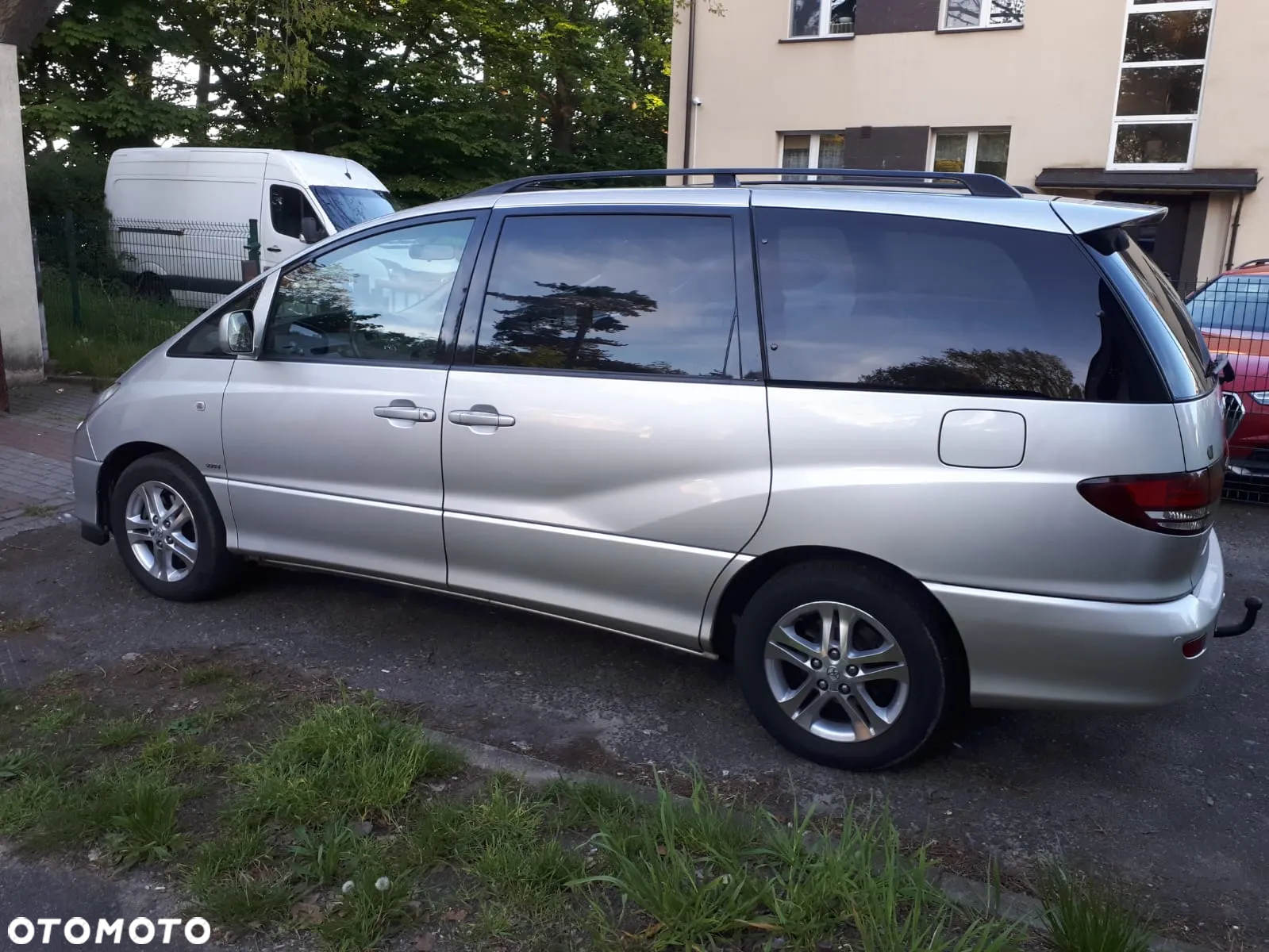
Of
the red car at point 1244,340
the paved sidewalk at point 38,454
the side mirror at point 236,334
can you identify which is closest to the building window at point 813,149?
the red car at point 1244,340

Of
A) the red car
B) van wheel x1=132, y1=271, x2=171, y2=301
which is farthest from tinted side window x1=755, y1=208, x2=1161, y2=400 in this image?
van wheel x1=132, y1=271, x2=171, y2=301

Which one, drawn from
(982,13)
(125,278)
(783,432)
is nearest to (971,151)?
(982,13)

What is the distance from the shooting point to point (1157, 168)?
16672mm

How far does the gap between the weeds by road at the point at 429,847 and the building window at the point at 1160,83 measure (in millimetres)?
16555

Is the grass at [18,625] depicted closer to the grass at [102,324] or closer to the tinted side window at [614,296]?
the tinted side window at [614,296]

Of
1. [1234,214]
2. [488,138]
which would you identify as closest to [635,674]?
[1234,214]

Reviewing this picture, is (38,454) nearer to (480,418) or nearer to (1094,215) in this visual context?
(480,418)

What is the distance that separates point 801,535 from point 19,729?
8.91 ft

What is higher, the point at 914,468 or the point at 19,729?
the point at 914,468

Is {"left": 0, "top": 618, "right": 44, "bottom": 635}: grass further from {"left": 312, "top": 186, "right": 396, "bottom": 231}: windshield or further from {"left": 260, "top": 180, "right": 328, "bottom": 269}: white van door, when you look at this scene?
{"left": 260, "top": 180, "right": 328, "bottom": 269}: white van door

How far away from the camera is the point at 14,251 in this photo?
9.43 metres

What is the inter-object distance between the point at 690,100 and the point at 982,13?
5185 mm

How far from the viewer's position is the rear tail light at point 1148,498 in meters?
3.00

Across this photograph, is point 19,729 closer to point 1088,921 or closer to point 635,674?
point 635,674
